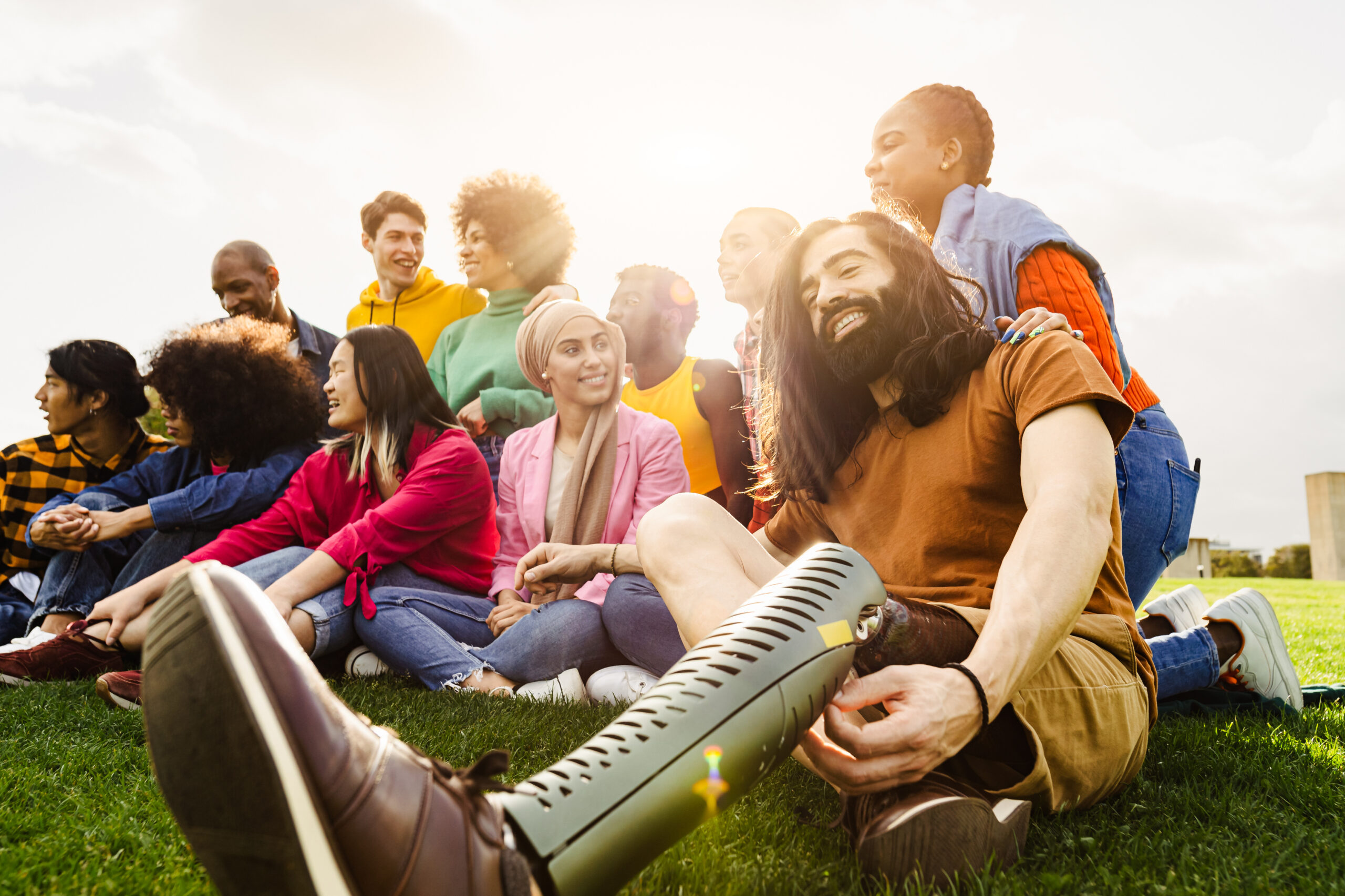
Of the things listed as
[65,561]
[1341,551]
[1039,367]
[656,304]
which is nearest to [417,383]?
[656,304]

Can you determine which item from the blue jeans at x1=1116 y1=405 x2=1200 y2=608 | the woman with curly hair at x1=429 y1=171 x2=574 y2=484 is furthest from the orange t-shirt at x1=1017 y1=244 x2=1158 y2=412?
the woman with curly hair at x1=429 y1=171 x2=574 y2=484

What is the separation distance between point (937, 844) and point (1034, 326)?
1108mm

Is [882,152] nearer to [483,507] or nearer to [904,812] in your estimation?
[483,507]

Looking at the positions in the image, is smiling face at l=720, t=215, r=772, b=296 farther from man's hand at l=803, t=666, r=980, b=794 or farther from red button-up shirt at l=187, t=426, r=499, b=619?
man's hand at l=803, t=666, r=980, b=794

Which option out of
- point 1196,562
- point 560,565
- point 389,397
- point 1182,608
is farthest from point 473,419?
point 1196,562

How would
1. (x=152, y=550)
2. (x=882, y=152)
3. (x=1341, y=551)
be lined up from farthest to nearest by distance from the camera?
(x=1341, y=551)
(x=152, y=550)
(x=882, y=152)

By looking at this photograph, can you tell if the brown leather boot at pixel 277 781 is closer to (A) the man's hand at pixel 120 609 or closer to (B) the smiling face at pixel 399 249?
(A) the man's hand at pixel 120 609

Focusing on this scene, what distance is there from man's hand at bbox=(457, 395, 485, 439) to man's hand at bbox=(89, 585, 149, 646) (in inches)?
67.2

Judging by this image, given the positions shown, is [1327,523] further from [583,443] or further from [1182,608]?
[583,443]

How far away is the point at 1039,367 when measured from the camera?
159cm

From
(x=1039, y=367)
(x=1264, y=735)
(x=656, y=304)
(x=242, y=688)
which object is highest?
(x=656, y=304)

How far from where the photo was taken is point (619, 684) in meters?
2.97

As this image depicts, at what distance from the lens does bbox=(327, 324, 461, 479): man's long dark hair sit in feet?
12.5

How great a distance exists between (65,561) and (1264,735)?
5.31 metres
